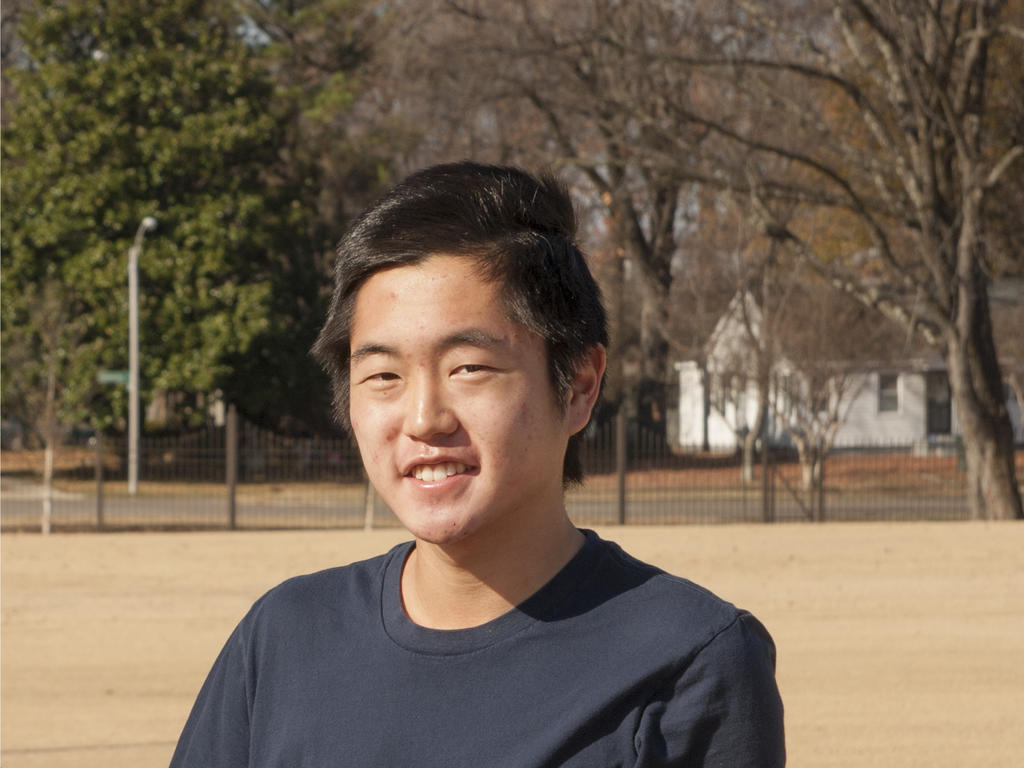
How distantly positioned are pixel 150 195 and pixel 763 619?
22678mm

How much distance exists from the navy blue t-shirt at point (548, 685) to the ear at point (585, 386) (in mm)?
164

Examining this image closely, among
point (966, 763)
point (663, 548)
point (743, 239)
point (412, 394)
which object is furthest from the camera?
point (743, 239)

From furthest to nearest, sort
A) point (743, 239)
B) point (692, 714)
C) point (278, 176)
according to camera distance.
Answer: point (278, 176) → point (743, 239) → point (692, 714)

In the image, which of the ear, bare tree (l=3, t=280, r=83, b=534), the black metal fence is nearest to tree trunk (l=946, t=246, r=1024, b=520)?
the black metal fence

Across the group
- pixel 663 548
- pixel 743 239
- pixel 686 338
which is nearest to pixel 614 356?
pixel 686 338

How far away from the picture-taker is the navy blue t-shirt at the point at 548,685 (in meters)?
1.62

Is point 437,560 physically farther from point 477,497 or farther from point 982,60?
point 982,60

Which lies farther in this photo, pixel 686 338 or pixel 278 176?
pixel 278 176

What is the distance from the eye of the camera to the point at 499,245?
1.73m

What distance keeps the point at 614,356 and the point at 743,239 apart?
12.1 metres

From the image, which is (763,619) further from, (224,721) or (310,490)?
(310,490)

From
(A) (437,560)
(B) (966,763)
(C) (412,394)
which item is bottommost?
(B) (966,763)

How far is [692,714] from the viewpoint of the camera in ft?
5.29

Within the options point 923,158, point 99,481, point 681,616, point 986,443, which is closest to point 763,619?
point 681,616
